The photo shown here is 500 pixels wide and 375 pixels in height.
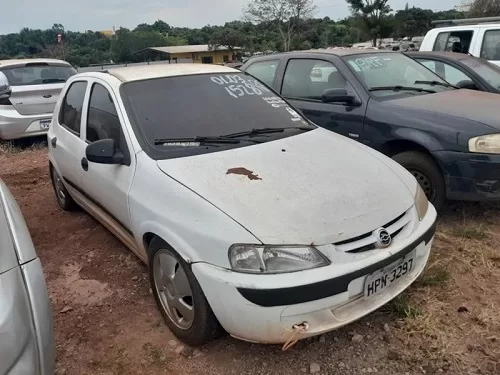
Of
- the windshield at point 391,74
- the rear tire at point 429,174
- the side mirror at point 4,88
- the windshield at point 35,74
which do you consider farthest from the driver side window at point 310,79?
the windshield at point 35,74

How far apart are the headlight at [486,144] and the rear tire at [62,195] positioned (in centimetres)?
370

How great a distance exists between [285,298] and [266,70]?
13.5 feet

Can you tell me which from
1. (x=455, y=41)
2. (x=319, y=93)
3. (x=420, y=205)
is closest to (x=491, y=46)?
(x=455, y=41)

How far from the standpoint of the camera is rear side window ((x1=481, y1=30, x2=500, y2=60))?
25.3 ft

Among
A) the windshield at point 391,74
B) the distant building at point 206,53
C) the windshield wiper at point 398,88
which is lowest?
the distant building at point 206,53

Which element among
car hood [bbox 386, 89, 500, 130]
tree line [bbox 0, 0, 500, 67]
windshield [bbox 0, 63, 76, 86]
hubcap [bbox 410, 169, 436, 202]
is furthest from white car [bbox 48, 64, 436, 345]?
tree line [bbox 0, 0, 500, 67]

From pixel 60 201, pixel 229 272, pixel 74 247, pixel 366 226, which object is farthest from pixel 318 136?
pixel 60 201

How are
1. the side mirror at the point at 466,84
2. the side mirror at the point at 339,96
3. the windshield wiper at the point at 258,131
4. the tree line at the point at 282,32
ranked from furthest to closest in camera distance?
the tree line at the point at 282,32 < the side mirror at the point at 466,84 < the side mirror at the point at 339,96 < the windshield wiper at the point at 258,131

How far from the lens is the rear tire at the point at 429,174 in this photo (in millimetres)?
3920

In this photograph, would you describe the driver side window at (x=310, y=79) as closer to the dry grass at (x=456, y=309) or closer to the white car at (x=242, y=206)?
the white car at (x=242, y=206)

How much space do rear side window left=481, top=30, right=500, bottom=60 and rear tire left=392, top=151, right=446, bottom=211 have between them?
4.97 metres

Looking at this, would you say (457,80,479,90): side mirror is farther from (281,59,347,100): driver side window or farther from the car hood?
(281,59,347,100): driver side window

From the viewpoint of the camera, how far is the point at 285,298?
6.82 feet

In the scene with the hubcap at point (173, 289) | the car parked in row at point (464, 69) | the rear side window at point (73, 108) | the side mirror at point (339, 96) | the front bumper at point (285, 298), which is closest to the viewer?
the front bumper at point (285, 298)
